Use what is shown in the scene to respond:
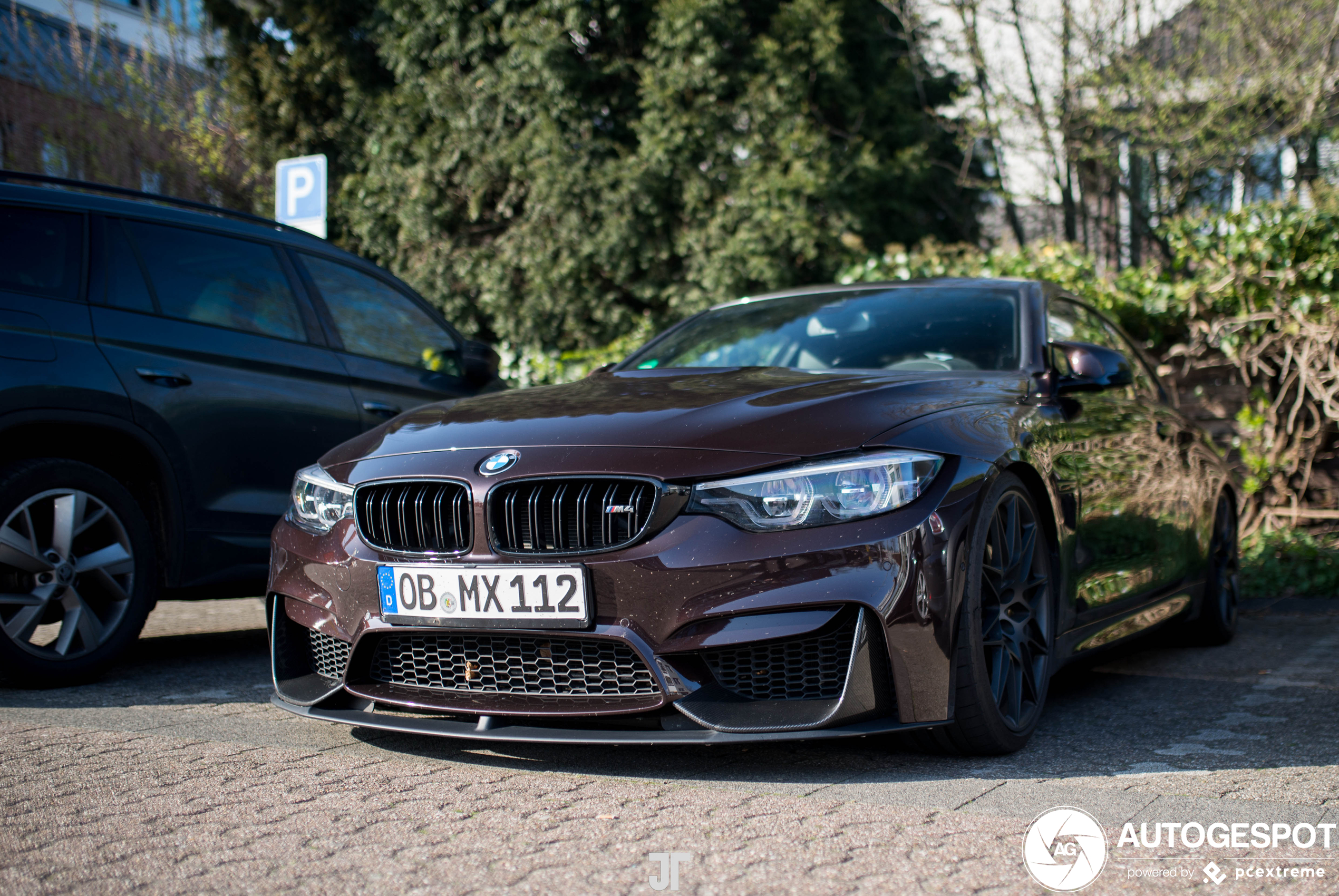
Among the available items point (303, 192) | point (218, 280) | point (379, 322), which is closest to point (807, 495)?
point (218, 280)

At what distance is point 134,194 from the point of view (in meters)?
4.57

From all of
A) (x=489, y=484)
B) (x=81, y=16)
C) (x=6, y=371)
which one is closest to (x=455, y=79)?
(x=6, y=371)

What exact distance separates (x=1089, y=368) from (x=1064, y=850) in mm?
1882

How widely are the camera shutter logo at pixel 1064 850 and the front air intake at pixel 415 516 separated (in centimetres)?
144

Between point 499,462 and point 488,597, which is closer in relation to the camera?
point 488,597

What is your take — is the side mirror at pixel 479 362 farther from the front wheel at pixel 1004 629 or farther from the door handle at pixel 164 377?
the front wheel at pixel 1004 629

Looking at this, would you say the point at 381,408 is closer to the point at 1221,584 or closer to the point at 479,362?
the point at 479,362

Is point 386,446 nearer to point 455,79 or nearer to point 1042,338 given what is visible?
point 1042,338

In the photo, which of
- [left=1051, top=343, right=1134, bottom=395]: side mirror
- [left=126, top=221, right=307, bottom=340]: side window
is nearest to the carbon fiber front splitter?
[left=1051, top=343, right=1134, bottom=395]: side mirror

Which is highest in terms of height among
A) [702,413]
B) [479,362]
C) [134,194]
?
[134,194]

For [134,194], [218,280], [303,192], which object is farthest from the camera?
[303,192]

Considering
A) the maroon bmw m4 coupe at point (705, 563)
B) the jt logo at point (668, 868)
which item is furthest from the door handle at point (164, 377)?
the jt logo at point (668, 868)

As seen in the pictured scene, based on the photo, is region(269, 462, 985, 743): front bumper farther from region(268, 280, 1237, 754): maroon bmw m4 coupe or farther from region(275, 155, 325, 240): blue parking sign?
region(275, 155, 325, 240): blue parking sign

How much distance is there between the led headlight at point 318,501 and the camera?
3.26m
